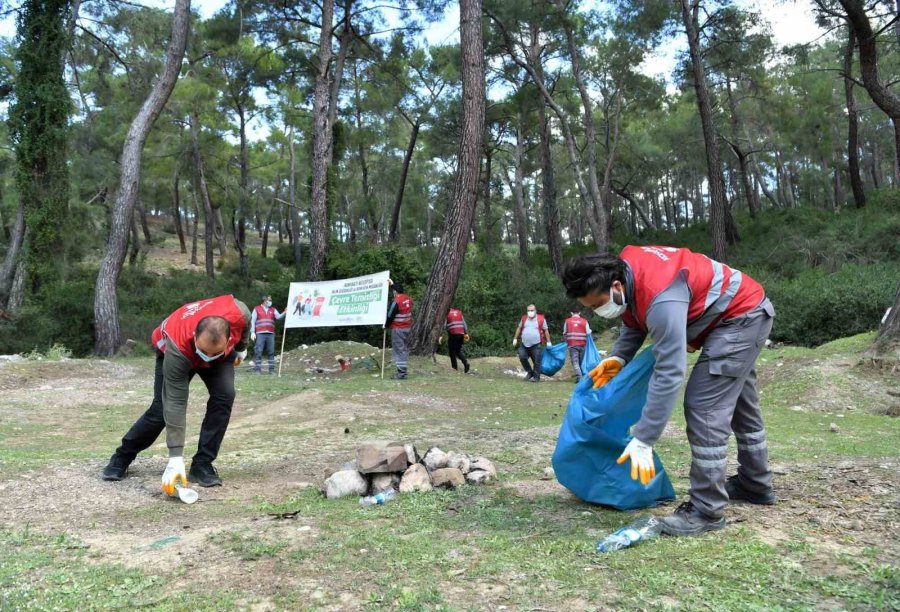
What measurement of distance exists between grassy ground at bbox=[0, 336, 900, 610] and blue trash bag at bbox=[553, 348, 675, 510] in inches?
4.2

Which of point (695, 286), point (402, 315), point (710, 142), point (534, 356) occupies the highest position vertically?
point (710, 142)

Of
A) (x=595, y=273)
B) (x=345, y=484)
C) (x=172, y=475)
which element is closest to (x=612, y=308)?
(x=595, y=273)

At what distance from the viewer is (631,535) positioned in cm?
283

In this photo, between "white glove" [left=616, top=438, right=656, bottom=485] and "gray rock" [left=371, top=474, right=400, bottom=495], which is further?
"gray rock" [left=371, top=474, right=400, bottom=495]

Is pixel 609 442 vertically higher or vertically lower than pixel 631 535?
higher

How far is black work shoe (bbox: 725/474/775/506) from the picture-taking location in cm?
336

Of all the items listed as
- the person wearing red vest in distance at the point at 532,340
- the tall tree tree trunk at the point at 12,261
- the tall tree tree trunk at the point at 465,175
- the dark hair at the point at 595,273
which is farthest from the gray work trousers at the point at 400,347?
the tall tree tree trunk at the point at 12,261

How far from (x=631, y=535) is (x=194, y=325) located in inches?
111

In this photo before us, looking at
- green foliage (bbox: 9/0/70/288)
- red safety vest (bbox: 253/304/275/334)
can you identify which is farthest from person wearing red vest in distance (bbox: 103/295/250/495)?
green foliage (bbox: 9/0/70/288)

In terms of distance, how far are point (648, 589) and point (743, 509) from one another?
46.6 inches

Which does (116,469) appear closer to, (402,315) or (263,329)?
(402,315)

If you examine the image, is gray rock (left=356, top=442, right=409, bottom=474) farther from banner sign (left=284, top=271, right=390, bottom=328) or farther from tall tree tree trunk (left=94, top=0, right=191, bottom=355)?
tall tree tree trunk (left=94, top=0, right=191, bottom=355)

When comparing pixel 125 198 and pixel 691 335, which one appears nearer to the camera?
pixel 691 335

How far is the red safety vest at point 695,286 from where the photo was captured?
9.70 ft
